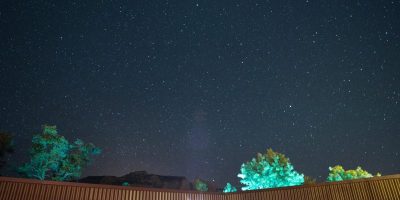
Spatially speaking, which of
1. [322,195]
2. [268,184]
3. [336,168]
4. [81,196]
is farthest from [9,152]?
[336,168]

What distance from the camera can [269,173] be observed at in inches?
1325

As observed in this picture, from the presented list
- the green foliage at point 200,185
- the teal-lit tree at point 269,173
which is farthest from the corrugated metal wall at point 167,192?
the green foliage at point 200,185

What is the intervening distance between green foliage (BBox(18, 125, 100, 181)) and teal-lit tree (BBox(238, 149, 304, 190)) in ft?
61.8

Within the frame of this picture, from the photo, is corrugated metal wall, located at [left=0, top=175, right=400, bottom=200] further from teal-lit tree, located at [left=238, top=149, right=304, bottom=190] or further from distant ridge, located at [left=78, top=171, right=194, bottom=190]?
distant ridge, located at [left=78, top=171, right=194, bottom=190]

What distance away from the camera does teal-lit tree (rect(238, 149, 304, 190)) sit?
32719 millimetres

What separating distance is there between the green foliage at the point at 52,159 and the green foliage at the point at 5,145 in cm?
238

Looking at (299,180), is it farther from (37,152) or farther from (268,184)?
(37,152)

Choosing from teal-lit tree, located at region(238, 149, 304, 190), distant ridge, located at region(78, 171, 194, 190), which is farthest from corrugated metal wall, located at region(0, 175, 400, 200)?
distant ridge, located at region(78, 171, 194, 190)

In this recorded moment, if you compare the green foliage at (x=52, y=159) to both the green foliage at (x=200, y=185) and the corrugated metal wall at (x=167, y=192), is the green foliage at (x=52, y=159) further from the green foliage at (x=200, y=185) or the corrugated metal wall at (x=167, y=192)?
the green foliage at (x=200, y=185)

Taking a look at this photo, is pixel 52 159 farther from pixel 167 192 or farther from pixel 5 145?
pixel 167 192

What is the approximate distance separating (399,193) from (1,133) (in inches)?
1024

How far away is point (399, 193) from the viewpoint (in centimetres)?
1218

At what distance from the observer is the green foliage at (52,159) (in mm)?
22203

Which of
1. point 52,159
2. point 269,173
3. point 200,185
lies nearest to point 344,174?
point 269,173
